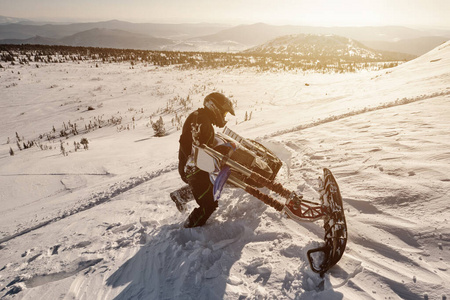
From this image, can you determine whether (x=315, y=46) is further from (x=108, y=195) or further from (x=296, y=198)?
(x=296, y=198)

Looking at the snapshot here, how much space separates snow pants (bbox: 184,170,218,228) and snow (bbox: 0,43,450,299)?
0.11m

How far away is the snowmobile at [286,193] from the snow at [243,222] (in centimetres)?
16

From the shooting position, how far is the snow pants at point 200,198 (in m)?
3.14

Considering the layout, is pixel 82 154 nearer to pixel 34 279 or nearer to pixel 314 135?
pixel 34 279

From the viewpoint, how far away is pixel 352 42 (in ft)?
200

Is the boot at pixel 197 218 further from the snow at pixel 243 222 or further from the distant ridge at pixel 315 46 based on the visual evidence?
the distant ridge at pixel 315 46

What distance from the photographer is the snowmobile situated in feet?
7.44

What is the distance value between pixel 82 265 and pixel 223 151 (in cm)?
214

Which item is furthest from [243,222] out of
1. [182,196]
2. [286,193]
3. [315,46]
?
[315,46]

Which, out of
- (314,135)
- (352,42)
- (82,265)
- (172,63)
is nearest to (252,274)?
(82,265)

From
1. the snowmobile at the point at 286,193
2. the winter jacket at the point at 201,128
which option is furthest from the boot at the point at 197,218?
the snowmobile at the point at 286,193

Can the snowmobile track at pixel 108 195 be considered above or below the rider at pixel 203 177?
below

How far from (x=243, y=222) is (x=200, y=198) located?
634 millimetres

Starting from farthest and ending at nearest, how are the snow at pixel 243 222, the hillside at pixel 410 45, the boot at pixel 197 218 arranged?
the hillside at pixel 410 45, the boot at pixel 197 218, the snow at pixel 243 222
